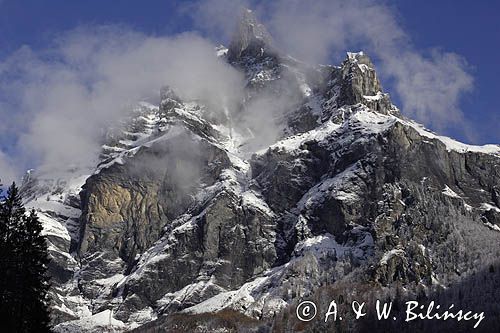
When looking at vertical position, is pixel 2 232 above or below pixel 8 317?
above

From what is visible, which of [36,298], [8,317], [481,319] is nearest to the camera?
[8,317]

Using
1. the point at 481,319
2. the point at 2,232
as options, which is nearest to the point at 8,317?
the point at 2,232

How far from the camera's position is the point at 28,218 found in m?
75.4

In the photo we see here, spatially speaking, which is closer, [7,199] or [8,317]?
[8,317]

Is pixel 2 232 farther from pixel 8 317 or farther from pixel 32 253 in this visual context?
pixel 8 317

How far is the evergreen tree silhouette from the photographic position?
70750 millimetres

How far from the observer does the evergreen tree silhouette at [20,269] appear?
70750mm

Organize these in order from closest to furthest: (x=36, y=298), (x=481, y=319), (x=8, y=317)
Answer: (x=8, y=317)
(x=36, y=298)
(x=481, y=319)

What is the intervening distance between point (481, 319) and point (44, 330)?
151 m

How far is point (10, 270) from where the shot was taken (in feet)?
234

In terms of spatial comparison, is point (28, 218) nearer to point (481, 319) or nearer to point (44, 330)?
point (44, 330)

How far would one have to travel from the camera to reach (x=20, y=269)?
71.9 meters

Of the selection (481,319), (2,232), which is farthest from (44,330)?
(481,319)

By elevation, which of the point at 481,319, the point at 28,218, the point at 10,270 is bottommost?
the point at 10,270
